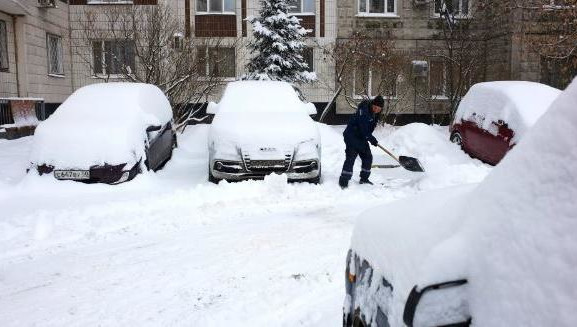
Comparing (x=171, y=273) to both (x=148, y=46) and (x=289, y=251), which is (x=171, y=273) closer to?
(x=289, y=251)

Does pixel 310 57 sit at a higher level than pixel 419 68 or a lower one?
higher

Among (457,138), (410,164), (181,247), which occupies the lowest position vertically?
(181,247)

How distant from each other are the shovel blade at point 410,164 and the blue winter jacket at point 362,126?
0.71m

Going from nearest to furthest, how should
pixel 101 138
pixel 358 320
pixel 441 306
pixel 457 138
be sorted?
pixel 441 306, pixel 358 320, pixel 101 138, pixel 457 138

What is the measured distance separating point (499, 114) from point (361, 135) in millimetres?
2763

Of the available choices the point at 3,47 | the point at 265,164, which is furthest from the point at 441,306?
the point at 3,47

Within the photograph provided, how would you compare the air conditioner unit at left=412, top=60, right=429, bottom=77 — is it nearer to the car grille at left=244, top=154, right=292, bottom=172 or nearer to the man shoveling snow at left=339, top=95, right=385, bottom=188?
the man shoveling snow at left=339, top=95, right=385, bottom=188

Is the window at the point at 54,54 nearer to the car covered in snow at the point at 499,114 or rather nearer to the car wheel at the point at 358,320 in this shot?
the car covered in snow at the point at 499,114

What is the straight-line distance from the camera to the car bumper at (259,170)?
8.25m

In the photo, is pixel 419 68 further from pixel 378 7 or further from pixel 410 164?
pixel 410 164

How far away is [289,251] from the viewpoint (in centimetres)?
546

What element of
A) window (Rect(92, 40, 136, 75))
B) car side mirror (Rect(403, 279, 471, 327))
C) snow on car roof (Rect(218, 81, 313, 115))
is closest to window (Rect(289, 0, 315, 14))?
window (Rect(92, 40, 136, 75))

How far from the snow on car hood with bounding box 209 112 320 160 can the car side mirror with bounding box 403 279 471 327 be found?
22.0 feet

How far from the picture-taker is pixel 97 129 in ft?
27.4
